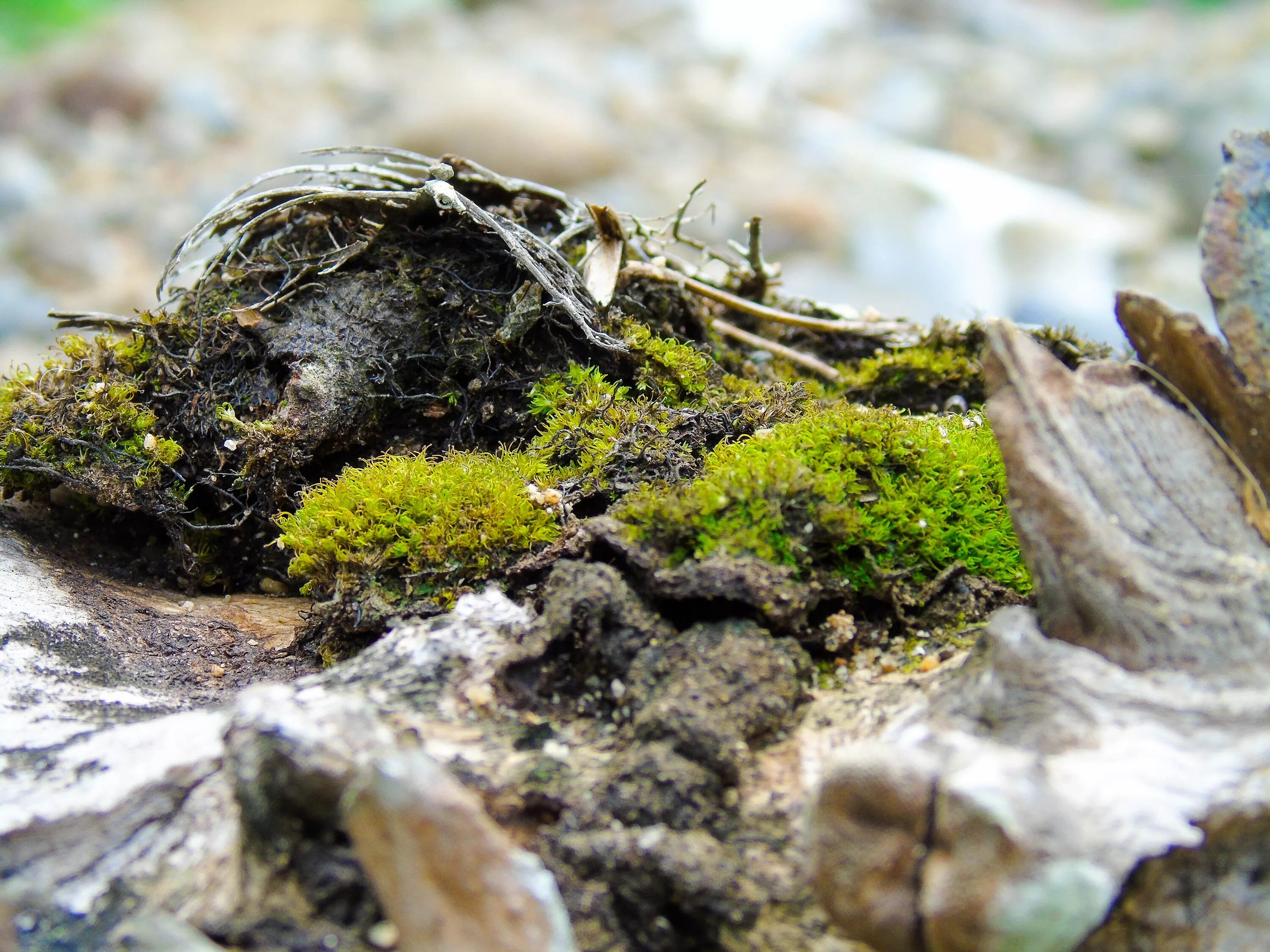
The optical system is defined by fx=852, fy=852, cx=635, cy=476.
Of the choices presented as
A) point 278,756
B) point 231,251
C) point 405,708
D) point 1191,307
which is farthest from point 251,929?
point 1191,307

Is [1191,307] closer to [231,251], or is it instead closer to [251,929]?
[231,251]

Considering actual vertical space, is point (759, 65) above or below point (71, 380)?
above

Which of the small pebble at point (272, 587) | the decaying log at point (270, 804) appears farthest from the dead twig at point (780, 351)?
the small pebble at point (272, 587)

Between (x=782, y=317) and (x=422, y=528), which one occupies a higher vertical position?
(x=782, y=317)

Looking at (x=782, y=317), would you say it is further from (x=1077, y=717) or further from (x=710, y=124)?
(x=710, y=124)

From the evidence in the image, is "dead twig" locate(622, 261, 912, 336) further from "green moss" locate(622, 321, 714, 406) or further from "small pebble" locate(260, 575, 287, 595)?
"small pebble" locate(260, 575, 287, 595)

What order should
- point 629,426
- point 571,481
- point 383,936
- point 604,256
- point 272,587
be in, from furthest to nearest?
point 604,256
point 272,587
point 629,426
point 571,481
point 383,936

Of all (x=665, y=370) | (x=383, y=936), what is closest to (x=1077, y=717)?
(x=383, y=936)
